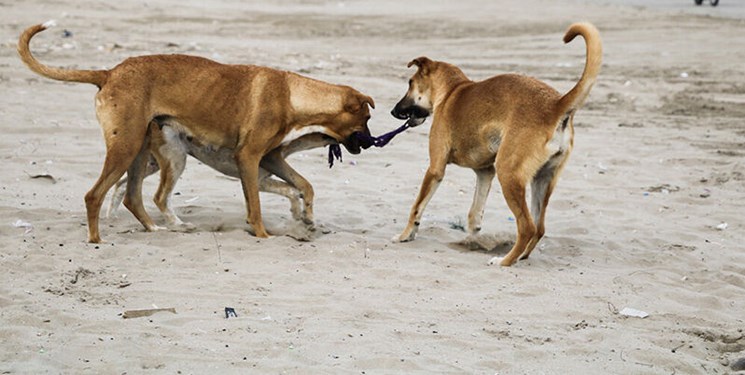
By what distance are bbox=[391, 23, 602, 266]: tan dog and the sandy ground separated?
1.17 feet

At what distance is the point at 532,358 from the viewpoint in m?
5.50

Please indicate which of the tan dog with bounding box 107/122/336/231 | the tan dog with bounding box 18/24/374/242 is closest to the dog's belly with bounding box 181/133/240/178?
the tan dog with bounding box 107/122/336/231

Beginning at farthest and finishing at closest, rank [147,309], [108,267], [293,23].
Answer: [293,23] < [108,267] < [147,309]

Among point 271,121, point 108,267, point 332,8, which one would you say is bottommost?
point 332,8

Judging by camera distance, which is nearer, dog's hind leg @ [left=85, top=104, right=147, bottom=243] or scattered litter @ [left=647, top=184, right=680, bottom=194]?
dog's hind leg @ [left=85, top=104, right=147, bottom=243]

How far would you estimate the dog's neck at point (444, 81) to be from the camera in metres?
8.42

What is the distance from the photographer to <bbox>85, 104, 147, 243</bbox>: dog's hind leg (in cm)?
748

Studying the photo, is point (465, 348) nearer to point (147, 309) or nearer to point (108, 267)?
point (147, 309)

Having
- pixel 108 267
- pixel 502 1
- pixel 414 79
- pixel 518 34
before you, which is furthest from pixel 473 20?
pixel 108 267

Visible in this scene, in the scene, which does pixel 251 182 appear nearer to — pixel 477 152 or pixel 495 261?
pixel 477 152

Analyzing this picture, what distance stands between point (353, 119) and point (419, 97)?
725 mm

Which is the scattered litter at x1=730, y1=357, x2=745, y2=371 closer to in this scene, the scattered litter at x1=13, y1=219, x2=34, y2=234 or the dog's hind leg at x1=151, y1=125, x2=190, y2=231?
the dog's hind leg at x1=151, y1=125, x2=190, y2=231

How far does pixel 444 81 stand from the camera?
8492 millimetres

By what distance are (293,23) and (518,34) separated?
5193 millimetres
